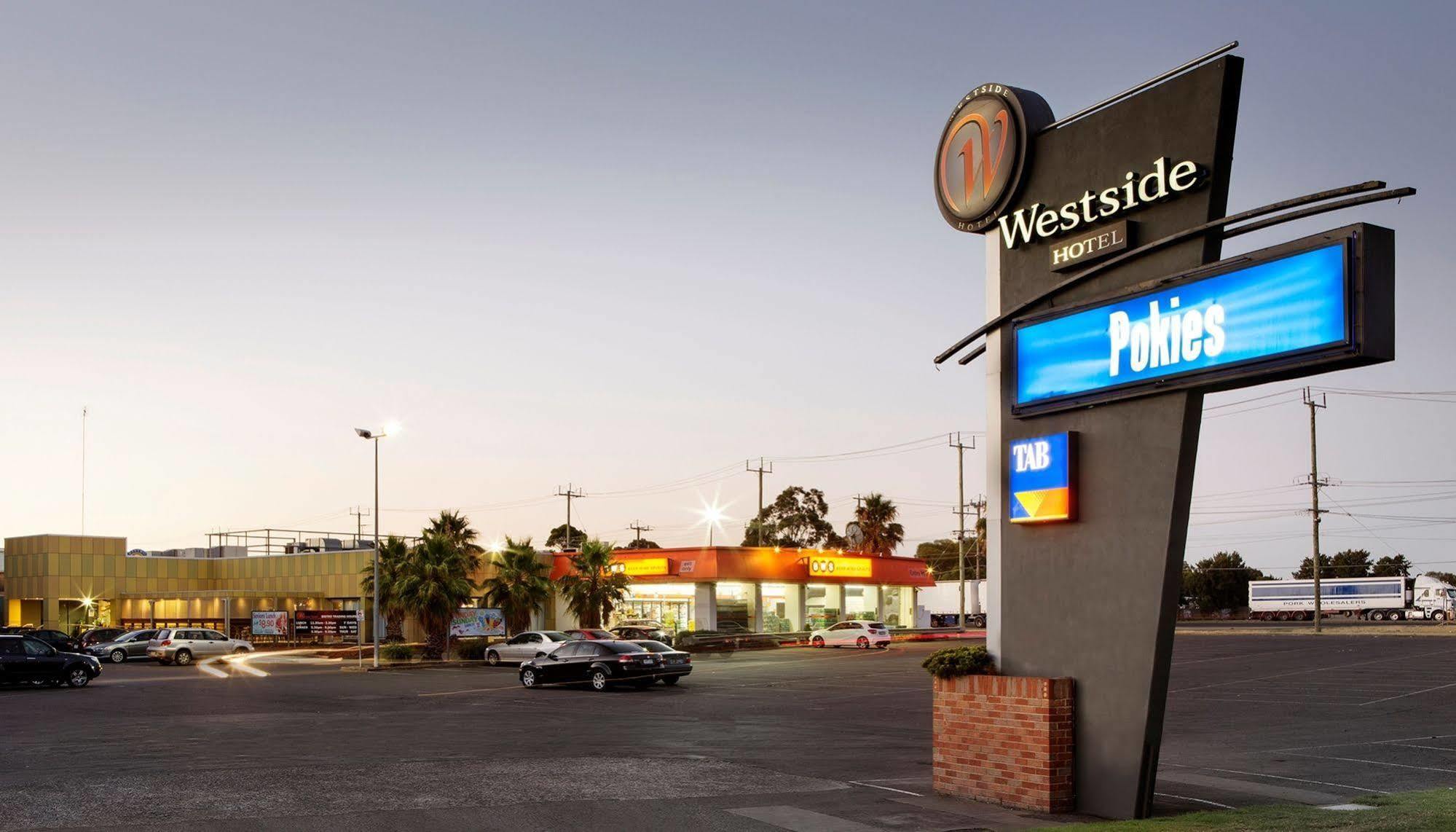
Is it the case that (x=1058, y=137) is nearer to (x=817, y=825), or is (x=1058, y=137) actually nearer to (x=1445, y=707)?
(x=817, y=825)

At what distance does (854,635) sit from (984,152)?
47372 millimetres

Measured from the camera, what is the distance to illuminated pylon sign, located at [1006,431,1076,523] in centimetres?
1287

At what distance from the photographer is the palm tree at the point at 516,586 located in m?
54.9

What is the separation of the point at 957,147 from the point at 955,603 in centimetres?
9366

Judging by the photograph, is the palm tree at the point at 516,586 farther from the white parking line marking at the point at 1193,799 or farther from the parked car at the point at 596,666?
the white parking line marking at the point at 1193,799

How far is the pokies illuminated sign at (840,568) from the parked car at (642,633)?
1755 centimetres

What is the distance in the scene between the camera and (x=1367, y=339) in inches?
399

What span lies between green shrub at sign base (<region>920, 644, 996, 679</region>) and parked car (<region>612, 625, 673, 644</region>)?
3411 cm

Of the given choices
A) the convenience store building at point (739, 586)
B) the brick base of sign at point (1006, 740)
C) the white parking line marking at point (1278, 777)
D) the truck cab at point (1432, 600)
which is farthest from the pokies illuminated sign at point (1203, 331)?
the truck cab at point (1432, 600)

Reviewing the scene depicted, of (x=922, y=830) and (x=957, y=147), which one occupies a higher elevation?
(x=957, y=147)

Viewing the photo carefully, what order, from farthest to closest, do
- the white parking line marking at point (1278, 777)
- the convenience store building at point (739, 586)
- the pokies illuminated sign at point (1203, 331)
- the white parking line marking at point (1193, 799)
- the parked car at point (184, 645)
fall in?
the convenience store building at point (739, 586) < the parked car at point (184, 645) < the white parking line marking at point (1278, 777) < the white parking line marking at point (1193, 799) < the pokies illuminated sign at point (1203, 331)

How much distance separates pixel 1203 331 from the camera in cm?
1150

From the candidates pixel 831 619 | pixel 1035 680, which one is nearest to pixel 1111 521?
pixel 1035 680

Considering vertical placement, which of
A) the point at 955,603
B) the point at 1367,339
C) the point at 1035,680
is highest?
the point at 1367,339
